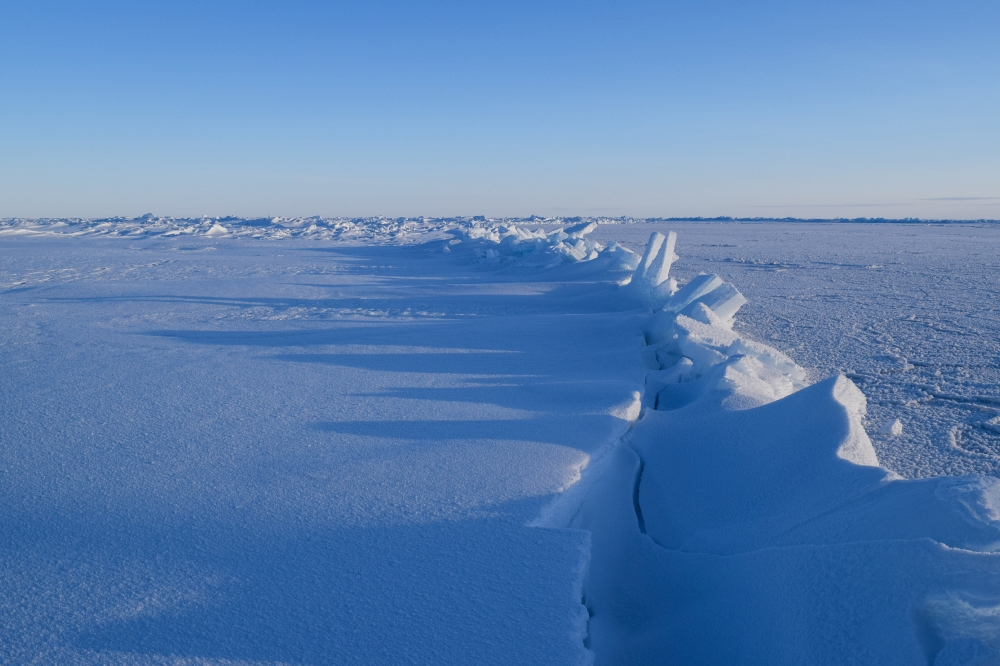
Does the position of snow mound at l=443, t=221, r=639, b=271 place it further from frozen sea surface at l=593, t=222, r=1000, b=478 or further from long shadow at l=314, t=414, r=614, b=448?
long shadow at l=314, t=414, r=614, b=448

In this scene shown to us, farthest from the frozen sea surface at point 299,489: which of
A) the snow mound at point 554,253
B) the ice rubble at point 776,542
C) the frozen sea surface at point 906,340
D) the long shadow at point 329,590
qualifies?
the snow mound at point 554,253

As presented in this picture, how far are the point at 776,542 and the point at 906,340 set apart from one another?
14.2ft

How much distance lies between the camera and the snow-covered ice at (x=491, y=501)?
1.48m

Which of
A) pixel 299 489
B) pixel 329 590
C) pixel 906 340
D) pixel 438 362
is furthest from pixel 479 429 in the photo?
pixel 906 340

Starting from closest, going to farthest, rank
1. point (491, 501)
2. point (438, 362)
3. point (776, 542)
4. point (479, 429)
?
1. point (776, 542)
2. point (491, 501)
3. point (479, 429)
4. point (438, 362)

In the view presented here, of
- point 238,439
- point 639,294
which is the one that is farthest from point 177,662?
point 639,294

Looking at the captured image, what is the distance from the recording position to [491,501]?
2.21 metres

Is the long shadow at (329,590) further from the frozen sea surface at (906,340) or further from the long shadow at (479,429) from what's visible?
the frozen sea surface at (906,340)

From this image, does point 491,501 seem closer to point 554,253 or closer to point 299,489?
point 299,489

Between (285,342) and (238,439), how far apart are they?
2404 millimetres

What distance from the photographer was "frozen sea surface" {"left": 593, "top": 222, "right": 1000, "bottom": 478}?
3111 mm

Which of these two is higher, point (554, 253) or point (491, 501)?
point (554, 253)

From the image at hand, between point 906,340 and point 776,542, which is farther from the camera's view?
point 906,340

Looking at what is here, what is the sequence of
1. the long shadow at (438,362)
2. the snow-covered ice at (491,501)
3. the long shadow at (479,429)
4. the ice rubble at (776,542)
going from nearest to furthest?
the ice rubble at (776,542), the snow-covered ice at (491,501), the long shadow at (479,429), the long shadow at (438,362)
